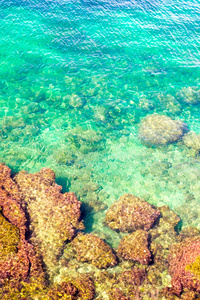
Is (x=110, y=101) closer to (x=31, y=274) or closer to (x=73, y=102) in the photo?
(x=73, y=102)

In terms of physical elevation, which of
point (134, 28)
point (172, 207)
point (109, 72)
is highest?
point (134, 28)

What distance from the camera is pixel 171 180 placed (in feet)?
62.8

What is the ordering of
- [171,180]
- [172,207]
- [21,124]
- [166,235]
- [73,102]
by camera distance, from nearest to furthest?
1. [166,235]
2. [172,207]
3. [171,180]
4. [21,124]
5. [73,102]

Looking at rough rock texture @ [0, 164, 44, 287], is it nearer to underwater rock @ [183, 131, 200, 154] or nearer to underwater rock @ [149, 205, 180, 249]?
underwater rock @ [149, 205, 180, 249]

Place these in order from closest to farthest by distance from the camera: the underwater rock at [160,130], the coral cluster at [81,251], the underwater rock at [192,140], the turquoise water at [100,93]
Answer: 1. the coral cluster at [81,251]
2. the turquoise water at [100,93]
3. the underwater rock at [192,140]
4. the underwater rock at [160,130]

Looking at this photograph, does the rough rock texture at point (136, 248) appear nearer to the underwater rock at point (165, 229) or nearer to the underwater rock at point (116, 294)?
the underwater rock at point (165, 229)

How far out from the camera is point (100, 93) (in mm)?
25969

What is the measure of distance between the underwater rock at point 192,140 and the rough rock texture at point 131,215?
8032mm

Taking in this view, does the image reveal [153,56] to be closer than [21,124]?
No

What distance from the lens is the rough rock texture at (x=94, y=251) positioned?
509 inches

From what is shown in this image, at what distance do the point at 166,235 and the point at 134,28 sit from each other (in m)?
28.7

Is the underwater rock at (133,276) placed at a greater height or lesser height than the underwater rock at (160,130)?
lesser

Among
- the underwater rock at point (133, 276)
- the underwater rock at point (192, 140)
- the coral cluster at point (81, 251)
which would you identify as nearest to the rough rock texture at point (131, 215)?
the coral cluster at point (81, 251)

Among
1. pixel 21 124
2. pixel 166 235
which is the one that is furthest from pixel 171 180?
pixel 21 124
